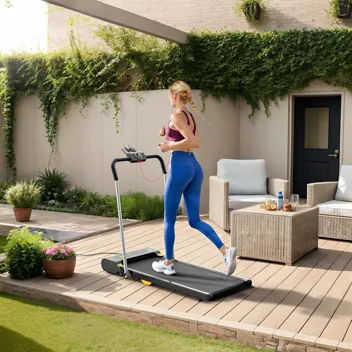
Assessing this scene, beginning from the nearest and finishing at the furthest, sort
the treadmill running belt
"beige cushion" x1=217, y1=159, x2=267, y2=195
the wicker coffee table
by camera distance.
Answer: the treadmill running belt, the wicker coffee table, "beige cushion" x1=217, y1=159, x2=267, y2=195

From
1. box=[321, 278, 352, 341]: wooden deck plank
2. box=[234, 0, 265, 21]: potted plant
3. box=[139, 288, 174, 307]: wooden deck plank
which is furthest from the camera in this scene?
box=[234, 0, 265, 21]: potted plant

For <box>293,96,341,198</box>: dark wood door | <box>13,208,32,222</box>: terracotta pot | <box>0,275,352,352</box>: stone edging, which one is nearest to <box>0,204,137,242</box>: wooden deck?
<box>13,208,32,222</box>: terracotta pot

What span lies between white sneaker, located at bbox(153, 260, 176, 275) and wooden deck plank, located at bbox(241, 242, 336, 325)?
86cm


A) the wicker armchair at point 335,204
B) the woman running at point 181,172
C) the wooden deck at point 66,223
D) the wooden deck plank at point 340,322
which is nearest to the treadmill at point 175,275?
the woman running at point 181,172

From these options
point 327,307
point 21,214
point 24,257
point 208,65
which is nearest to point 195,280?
point 327,307

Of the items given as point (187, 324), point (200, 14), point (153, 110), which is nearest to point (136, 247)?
point (187, 324)

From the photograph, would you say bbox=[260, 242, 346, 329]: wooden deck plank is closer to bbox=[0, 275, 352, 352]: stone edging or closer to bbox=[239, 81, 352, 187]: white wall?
bbox=[0, 275, 352, 352]: stone edging

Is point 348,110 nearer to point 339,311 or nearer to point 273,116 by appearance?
point 273,116

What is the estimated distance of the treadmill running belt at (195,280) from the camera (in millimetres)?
4414

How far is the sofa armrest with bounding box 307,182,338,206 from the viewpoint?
7.11m

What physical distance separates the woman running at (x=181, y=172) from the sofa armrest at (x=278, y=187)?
9.76 ft

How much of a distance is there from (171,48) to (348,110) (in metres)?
3.20

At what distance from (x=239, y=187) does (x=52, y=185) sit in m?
4.04

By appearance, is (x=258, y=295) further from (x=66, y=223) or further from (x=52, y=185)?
(x=52, y=185)
